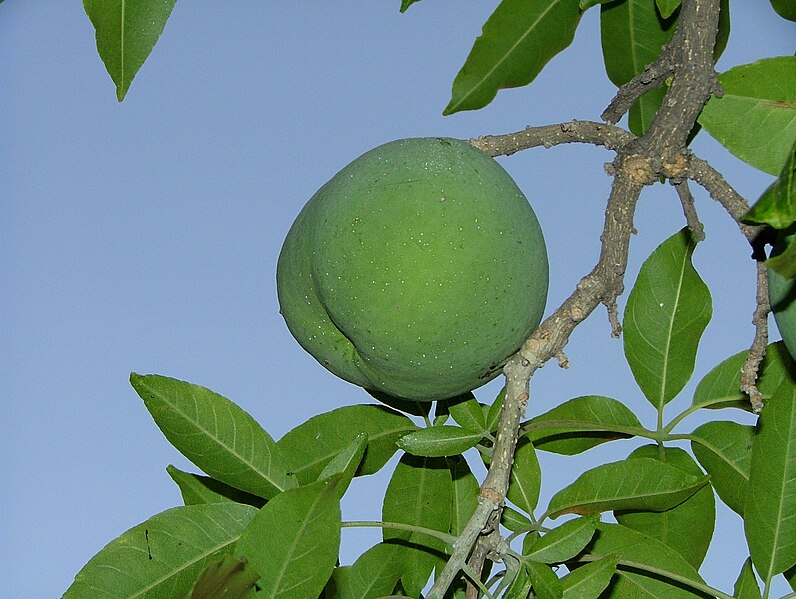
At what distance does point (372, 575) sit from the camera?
170 cm

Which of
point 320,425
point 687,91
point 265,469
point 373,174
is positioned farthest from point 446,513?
point 687,91

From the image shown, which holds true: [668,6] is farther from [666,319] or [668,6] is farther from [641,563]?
[641,563]

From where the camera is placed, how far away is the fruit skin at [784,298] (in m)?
1.35

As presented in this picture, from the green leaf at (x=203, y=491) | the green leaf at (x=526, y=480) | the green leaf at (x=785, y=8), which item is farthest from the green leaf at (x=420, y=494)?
the green leaf at (x=785, y=8)

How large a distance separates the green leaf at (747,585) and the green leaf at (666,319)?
35 cm

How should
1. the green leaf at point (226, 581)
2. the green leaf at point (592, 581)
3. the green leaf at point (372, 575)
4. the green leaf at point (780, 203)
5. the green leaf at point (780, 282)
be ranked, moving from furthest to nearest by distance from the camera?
the green leaf at point (372, 575)
the green leaf at point (592, 581)
the green leaf at point (780, 282)
the green leaf at point (226, 581)
the green leaf at point (780, 203)

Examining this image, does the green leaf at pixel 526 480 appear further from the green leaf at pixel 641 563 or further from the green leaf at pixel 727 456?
the green leaf at pixel 727 456

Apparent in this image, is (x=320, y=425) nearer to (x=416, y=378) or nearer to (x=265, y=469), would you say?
(x=265, y=469)

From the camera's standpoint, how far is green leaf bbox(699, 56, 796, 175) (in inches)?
58.8

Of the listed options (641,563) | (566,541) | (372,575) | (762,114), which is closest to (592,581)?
(566,541)

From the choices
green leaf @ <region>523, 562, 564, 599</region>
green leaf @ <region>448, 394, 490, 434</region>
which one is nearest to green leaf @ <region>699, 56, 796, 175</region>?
green leaf @ <region>448, 394, 490, 434</region>

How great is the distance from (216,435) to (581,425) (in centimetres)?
69

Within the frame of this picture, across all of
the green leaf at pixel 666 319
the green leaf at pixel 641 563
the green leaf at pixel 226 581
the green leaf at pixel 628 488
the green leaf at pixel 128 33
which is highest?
the green leaf at pixel 128 33

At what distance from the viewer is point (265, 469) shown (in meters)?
1.59
